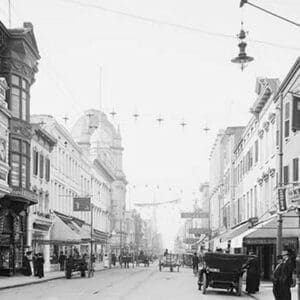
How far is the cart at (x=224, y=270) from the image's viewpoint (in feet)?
84.9

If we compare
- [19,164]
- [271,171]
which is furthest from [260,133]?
[19,164]

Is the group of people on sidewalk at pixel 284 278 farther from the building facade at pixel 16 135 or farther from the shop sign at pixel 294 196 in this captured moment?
the building facade at pixel 16 135

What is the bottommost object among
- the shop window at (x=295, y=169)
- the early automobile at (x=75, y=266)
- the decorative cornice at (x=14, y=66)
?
the early automobile at (x=75, y=266)

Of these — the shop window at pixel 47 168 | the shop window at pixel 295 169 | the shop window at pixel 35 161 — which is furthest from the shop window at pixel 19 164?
the shop window at pixel 295 169

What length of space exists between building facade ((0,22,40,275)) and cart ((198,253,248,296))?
17.1 metres

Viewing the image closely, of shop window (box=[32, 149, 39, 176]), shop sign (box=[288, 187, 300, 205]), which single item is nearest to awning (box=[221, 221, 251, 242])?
shop window (box=[32, 149, 39, 176])

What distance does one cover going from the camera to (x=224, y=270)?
26078 millimetres

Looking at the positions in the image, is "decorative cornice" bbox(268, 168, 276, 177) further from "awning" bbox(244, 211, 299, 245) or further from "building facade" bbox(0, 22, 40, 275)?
"building facade" bbox(0, 22, 40, 275)

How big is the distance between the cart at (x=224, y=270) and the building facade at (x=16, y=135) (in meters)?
17.1

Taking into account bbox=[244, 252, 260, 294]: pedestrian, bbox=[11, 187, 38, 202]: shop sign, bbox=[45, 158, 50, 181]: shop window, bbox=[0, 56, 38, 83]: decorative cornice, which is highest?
bbox=[0, 56, 38, 83]: decorative cornice

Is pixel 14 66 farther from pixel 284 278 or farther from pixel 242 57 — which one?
pixel 284 278

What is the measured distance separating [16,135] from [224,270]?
20395 millimetres

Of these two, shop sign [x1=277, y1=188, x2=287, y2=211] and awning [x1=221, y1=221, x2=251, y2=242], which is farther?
awning [x1=221, y1=221, x2=251, y2=242]

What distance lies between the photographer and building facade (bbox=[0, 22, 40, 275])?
41469 mm
